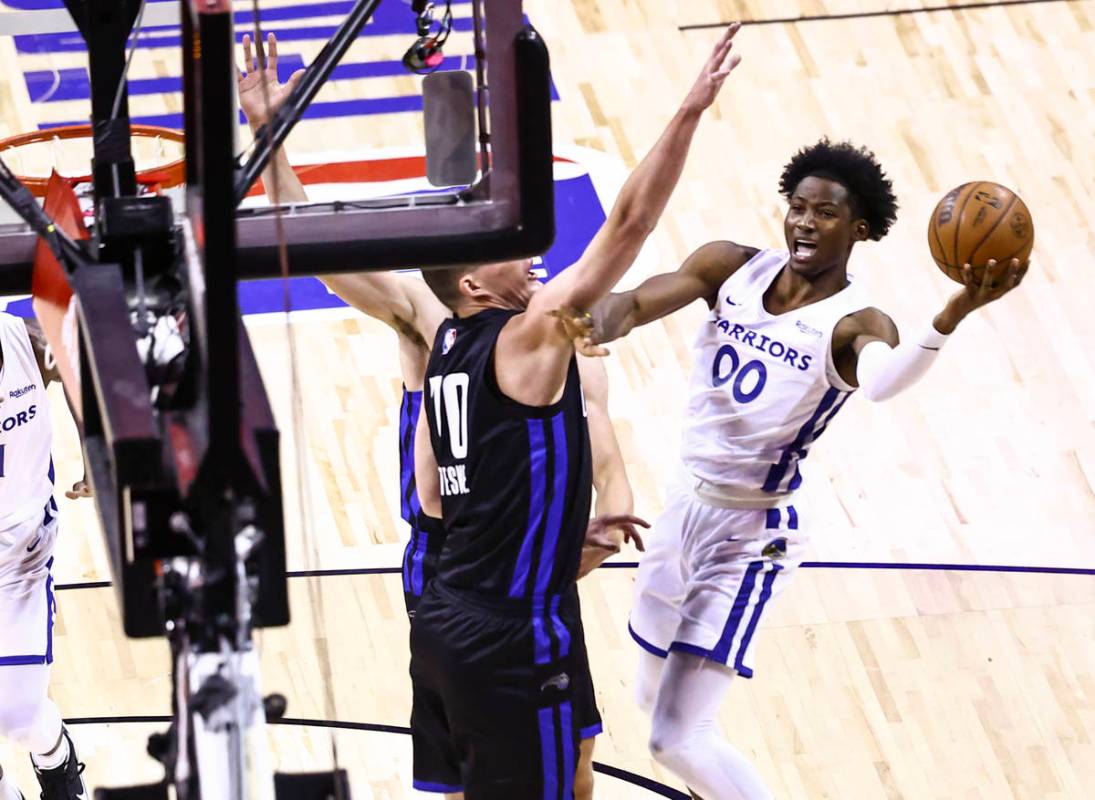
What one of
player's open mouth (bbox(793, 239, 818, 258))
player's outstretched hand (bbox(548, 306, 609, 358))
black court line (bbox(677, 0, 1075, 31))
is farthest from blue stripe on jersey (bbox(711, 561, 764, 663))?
black court line (bbox(677, 0, 1075, 31))

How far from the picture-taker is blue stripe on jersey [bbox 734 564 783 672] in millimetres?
5219

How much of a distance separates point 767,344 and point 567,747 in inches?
53.0

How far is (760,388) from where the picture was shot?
17.2ft

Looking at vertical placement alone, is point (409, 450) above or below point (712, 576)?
above

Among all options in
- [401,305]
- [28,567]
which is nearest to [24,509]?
[28,567]

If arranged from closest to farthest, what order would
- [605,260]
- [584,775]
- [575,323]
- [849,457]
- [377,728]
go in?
[605,260] → [575,323] → [584,775] → [377,728] → [849,457]

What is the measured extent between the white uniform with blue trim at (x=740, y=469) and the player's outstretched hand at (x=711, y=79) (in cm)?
153

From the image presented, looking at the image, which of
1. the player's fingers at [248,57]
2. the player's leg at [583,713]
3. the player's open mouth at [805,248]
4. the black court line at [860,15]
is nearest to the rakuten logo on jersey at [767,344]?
the player's open mouth at [805,248]

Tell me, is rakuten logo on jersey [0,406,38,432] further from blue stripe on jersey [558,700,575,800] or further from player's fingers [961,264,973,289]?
player's fingers [961,264,973,289]

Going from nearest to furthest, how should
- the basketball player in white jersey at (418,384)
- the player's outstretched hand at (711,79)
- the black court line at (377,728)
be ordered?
the player's outstretched hand at (711,79)
the basketball player in white jersey at (418,384)
the black court line at (377,728)

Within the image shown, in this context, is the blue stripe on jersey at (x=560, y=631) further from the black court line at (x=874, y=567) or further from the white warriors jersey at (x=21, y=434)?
the black court line at (x=874, y=567)

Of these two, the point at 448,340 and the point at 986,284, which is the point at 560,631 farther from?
the point at 986,284

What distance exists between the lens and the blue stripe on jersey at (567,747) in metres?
4.48

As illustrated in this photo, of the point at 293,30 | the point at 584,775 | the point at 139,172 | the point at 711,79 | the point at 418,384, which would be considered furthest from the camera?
the point at 293,30
